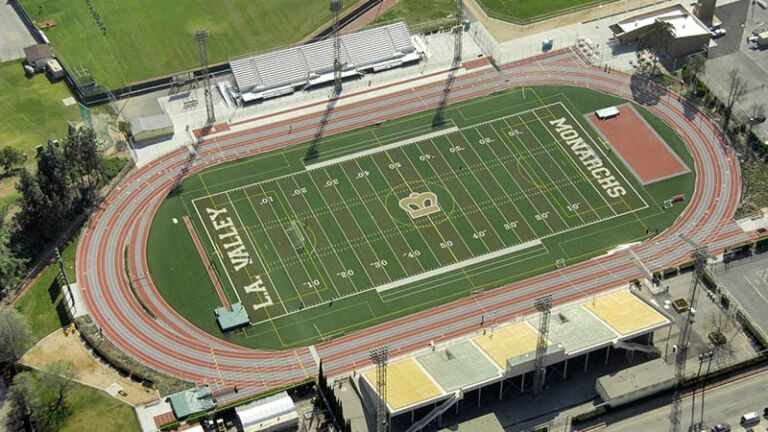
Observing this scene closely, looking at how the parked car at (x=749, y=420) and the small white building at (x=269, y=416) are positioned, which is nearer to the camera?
the small white building at (x=269, y=416)

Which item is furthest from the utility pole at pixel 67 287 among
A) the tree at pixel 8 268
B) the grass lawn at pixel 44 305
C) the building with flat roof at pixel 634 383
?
the building with flat roof at pixel 634 383

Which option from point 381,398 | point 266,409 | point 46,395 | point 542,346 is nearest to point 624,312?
point 542,346

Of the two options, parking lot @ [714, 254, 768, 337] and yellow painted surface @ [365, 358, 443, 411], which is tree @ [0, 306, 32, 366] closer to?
yellow painted surface @ [365, 358, 443, 411]

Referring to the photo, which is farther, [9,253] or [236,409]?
[9,253]

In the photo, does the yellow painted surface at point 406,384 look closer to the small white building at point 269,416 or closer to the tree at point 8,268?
the small white building at point 269,416

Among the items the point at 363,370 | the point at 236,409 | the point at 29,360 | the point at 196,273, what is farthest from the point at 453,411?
the point at 29,360

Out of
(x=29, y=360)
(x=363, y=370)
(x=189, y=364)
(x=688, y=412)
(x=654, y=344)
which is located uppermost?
(x=29, y=360)

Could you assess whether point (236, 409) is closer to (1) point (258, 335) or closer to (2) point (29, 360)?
(1) point (258, 335)

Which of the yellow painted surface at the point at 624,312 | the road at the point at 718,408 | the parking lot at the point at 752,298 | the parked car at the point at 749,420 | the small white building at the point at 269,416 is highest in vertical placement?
the small white building at the point at 269,416
